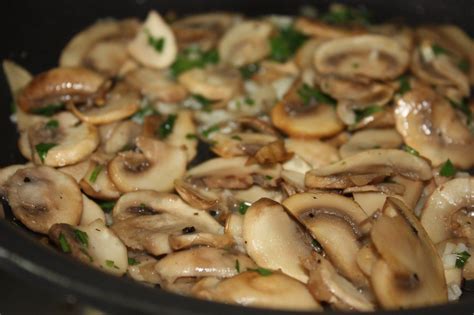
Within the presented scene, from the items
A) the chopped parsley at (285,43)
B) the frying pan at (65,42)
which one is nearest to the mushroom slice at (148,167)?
the frying pan at (65,42)

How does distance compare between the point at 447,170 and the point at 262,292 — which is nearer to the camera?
the point at 262,292

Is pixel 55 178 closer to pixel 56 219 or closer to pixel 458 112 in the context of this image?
pixel 56 219

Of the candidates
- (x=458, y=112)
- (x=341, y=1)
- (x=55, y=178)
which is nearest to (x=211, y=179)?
(x=55, y=178)

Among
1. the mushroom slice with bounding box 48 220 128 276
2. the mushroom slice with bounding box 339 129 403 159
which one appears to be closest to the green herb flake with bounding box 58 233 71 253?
the mushroom slice with bounding box 48 220 128 276

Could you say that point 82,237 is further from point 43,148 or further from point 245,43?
point 245,43

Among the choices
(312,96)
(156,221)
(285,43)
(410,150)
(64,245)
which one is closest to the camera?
(64,245)

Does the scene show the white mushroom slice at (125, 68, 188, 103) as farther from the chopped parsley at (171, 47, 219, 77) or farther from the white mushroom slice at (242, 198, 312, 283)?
the white mushroom slice at (242, 198, 312, 283)

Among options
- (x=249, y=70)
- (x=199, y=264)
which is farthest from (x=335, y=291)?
(x=249, y=70)
